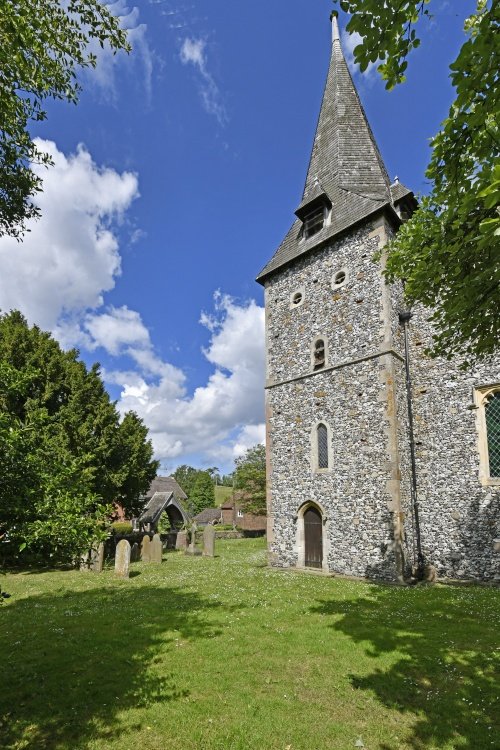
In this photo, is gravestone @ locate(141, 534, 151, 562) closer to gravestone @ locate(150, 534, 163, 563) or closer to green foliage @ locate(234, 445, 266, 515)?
gravestone @ locate(150, 534, 163, 563)

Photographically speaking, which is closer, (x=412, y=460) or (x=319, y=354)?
(x=412, y=460)

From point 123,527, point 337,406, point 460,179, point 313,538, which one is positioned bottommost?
point 123,527

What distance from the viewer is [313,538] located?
15336mm

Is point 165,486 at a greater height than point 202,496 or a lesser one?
greater

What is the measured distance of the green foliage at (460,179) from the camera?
3.47 meters

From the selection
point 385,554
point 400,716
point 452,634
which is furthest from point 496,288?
point 385,554

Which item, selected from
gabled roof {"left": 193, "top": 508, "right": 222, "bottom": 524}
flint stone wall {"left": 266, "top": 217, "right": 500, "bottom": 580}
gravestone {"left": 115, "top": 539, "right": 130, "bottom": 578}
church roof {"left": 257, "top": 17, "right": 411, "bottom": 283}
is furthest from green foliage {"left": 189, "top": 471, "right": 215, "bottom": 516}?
church roof {"left": 257, "top": 17, "right": 411, "bottom": 283}

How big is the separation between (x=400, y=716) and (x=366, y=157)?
812 inches

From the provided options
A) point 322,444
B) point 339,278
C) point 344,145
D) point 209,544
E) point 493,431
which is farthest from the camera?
point 209,544

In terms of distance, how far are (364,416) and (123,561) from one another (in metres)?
10.1

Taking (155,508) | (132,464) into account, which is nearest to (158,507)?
(155,508)

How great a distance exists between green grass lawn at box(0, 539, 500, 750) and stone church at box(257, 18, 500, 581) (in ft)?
8.73

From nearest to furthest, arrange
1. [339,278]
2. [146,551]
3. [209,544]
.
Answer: [339,278], [146,551], [209,544]

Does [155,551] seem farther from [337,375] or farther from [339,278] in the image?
[339,278]
